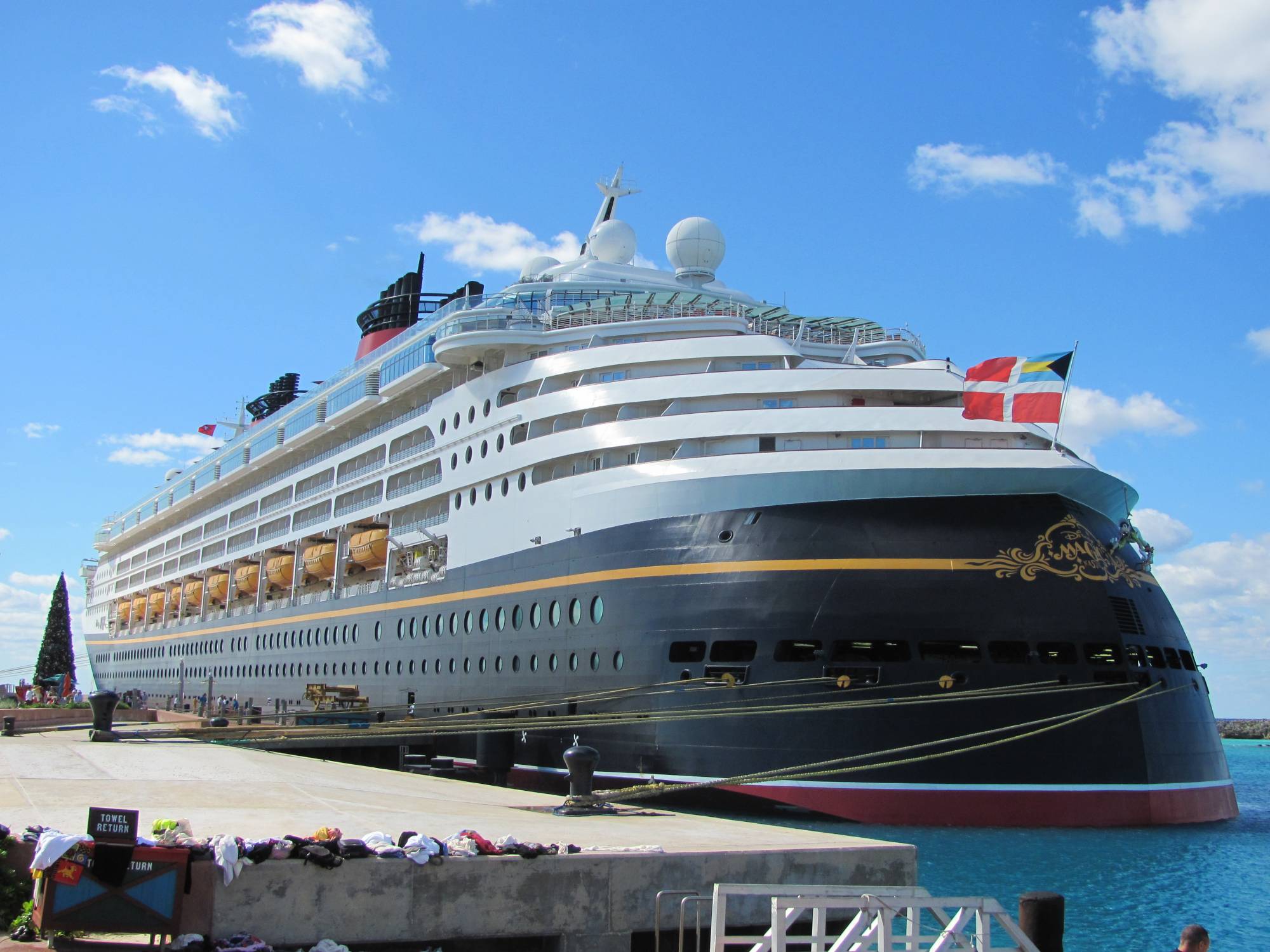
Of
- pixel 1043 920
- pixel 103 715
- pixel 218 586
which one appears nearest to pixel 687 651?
pixel 103 715

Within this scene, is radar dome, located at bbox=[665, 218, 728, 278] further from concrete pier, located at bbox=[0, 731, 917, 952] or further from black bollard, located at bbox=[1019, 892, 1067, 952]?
black bollard, located at bbox=[1019, 892, 1067, 952]

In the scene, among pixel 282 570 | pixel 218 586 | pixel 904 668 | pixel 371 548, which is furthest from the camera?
pixel 218 586

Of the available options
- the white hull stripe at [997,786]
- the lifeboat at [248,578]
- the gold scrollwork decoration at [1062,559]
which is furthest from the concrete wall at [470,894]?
the lifeboat at [248,578]

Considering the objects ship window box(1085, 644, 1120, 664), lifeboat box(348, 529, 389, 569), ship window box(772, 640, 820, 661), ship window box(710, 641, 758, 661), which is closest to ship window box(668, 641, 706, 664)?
ship window box(710, 641, 758, 661)

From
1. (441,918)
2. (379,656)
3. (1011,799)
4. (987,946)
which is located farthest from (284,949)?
(379,656)

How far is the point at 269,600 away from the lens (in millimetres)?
49812

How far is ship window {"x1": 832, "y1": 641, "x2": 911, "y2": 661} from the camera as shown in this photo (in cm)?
2116

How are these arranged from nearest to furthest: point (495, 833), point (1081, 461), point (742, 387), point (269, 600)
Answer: point (495, 833), point (1081, 461), point (742, 387), point (269, 600)

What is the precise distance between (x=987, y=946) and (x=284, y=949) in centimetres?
502

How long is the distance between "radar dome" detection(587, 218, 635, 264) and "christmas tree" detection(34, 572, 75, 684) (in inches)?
2637

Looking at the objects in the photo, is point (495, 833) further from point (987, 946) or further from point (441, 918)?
point (987, 946)

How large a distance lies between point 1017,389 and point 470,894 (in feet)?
54.3

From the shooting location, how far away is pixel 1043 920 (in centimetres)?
988

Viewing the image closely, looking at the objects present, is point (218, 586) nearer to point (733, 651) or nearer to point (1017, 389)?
point (733, 651)
